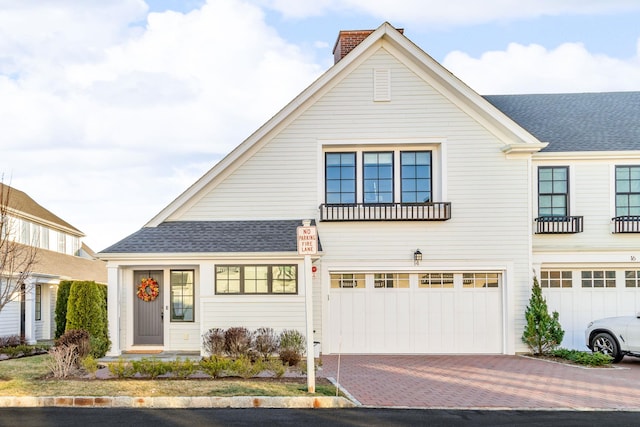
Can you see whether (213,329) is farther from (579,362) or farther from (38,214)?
(38,214)

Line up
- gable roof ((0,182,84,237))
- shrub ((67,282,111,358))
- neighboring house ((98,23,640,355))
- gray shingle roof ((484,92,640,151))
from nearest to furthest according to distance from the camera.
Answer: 1. shrub ((67,282,111,358))
2. neighboring house ((98,23,640,355))
3. gray shingle roof ((484,92,640,151))
4. gable roof ((0,182,84,237))

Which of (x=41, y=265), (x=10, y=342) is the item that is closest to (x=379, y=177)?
(x=10, y=342)

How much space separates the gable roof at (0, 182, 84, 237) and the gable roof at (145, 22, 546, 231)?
12.2 meters

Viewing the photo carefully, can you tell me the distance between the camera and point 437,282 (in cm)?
1855

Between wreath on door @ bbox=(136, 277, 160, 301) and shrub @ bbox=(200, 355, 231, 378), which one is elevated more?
wreath on door @ bbox=(136, 277, 160, 301)

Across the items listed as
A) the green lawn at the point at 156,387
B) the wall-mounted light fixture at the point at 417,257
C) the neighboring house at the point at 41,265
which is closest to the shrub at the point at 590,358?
the wall-mounted light fixture at the point at 417,257

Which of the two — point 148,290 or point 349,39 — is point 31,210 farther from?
point 349,39

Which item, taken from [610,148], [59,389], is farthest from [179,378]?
[610,148]

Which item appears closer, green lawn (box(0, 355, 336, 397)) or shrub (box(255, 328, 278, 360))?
green lawn (box(0, 355, 336, 397))

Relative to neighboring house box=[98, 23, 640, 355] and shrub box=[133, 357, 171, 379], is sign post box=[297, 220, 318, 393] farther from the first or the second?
neighboring house box=[98, 23, 640, 355]

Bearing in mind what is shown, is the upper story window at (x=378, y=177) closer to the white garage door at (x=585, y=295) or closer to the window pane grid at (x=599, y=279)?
the white garage door at (x=585, y=295)

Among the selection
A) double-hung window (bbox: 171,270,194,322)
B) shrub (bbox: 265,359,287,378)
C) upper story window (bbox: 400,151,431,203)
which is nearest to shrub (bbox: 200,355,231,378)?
shrub (bbox: 265,359,287,378)

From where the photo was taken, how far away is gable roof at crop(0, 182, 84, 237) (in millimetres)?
28203

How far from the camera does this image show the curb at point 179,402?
10703mm
